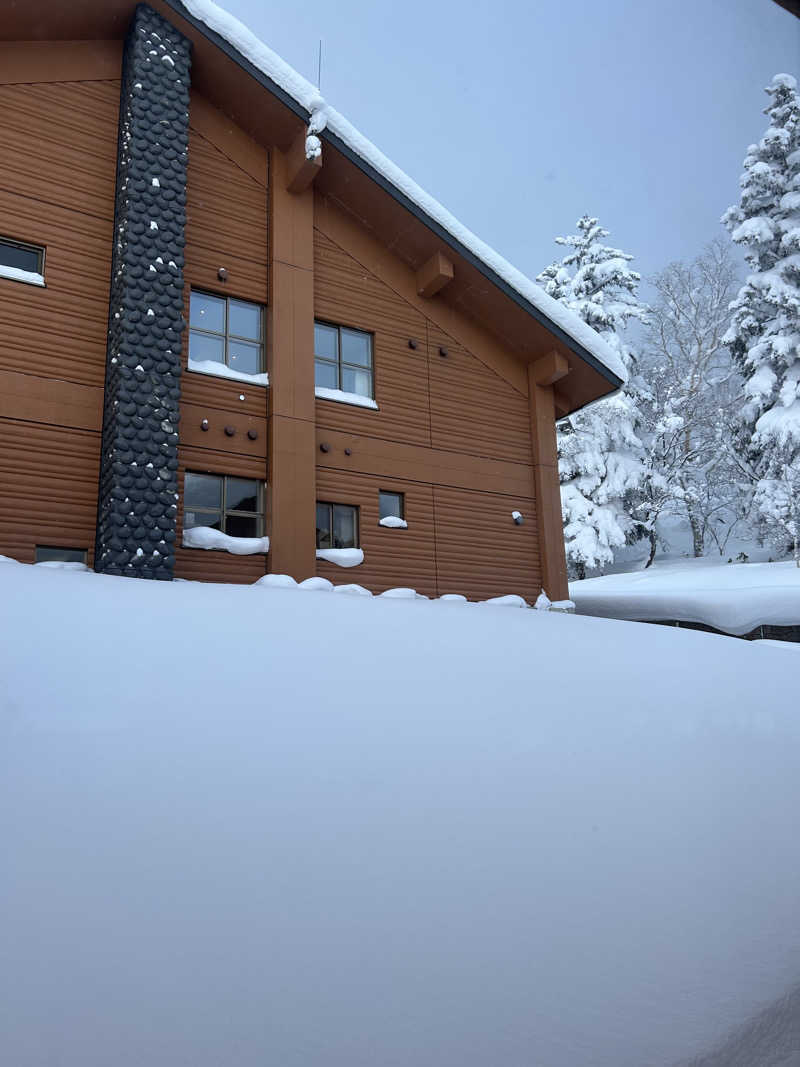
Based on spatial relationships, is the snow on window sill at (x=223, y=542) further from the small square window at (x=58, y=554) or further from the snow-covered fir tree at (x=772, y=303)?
the snow-covered fir tree at (x=772, y=303)

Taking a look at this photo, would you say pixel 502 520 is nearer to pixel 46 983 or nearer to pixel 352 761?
pixel 352 761

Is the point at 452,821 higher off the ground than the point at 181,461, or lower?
lower

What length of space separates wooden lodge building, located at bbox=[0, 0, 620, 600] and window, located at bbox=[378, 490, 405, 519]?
0.04 meters

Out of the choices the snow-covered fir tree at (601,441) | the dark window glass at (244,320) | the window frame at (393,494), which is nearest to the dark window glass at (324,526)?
the window frame at (393,494)

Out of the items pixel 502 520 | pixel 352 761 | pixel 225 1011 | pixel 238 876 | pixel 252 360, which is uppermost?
pixel 252 360

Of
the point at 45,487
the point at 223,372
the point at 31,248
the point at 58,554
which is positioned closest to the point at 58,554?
the point at 58,554

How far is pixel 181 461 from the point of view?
9.52m

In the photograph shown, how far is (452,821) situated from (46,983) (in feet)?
4.64

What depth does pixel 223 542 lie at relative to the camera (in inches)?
370

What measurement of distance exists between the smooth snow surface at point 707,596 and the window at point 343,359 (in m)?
9.19

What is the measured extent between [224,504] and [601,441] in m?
17.5

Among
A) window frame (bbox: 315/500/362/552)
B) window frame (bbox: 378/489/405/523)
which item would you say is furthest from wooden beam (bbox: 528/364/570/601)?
window frame (bbox: 315/500/362/552)

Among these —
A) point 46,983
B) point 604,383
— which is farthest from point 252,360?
point 46,983

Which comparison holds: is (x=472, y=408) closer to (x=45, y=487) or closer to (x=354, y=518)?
(x=354, y=518)
